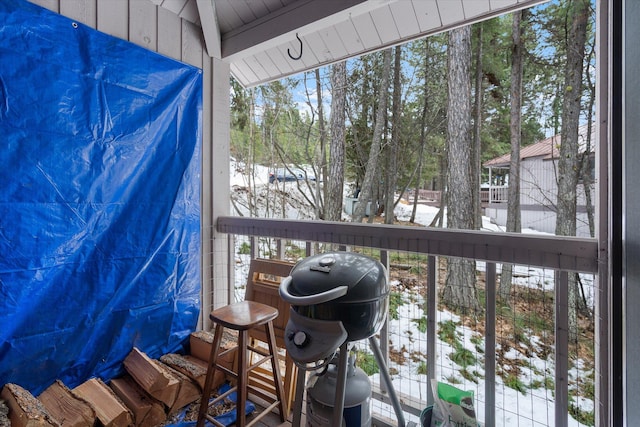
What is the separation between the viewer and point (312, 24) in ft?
6.80

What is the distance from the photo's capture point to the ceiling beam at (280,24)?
1967mm

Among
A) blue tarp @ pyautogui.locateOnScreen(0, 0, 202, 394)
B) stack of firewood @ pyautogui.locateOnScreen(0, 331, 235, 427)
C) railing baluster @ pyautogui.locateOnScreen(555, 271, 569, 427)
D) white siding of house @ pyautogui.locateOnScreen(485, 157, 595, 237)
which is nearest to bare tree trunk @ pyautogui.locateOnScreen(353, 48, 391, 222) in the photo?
white siding of house @ pyautogui.locateOnScreen(485, 157, 595, 237)

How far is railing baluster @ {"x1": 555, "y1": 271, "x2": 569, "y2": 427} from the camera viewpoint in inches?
53.1

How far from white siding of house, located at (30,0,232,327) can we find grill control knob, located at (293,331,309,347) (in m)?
1.66

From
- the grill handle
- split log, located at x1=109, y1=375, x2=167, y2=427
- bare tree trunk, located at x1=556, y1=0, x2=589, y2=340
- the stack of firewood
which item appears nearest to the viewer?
the grill handle

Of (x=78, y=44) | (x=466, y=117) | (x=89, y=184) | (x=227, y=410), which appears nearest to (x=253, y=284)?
(x=227, y=410)

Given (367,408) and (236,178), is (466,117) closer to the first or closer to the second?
(236,178)

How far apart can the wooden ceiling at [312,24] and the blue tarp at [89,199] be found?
44cm

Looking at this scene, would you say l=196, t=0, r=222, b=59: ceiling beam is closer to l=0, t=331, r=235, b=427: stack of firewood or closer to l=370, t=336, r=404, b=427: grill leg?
l=0, t=331, r=235, b=427: stack of firewood

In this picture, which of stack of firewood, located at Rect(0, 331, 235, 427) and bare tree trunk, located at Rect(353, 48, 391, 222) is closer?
stack of firewood, located at Rect(0, 331, 235, 427)

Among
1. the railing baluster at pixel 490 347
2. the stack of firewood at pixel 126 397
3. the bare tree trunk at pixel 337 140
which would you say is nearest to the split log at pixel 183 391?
the stack of firewood at pixel 126 397

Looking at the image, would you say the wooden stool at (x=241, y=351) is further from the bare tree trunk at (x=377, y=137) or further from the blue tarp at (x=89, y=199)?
the bare tree trunk at (x=377, y=137)

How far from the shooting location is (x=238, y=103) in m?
6.55

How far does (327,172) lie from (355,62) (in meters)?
2.50
